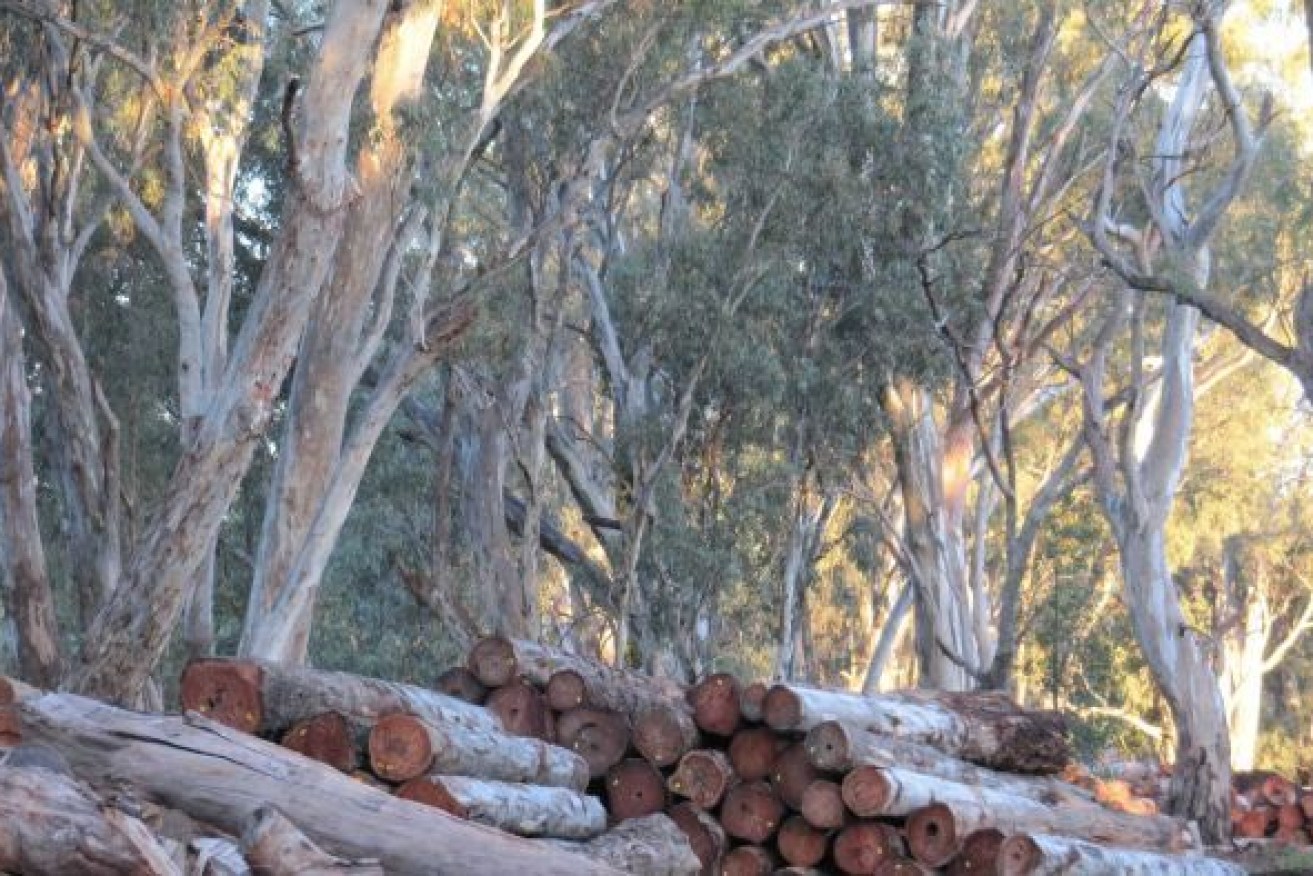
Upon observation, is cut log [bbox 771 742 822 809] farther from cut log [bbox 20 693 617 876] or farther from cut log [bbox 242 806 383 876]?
cut log [bbox 242 806 383 876]

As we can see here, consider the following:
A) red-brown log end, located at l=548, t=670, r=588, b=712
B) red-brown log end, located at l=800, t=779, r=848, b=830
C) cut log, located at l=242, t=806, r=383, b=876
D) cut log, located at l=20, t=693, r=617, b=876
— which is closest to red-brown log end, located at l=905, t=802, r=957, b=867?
red-brown log end, located at l=800, t=779, r=848, b=830

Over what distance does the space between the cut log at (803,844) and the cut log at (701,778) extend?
1.31ft

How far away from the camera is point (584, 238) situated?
19953 millimetres

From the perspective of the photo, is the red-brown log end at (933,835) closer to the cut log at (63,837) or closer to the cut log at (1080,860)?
the cut log at (1080,860)

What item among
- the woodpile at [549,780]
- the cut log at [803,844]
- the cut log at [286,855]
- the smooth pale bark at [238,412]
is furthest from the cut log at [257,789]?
the smooth pale bark at [238,412]

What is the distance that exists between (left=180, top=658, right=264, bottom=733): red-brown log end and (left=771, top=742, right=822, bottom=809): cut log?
9.73ft

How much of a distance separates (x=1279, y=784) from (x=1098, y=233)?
225 inches

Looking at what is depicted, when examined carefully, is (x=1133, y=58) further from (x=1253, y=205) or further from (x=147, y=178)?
(x=147, y=178)

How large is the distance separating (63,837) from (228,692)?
334cm

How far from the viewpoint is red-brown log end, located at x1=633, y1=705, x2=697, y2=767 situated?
10.3 m

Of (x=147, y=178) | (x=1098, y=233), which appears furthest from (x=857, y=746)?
(x=147, y=178)

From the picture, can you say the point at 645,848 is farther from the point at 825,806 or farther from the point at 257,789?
the point at 257,789

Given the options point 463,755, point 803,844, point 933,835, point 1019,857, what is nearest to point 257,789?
point 463,755

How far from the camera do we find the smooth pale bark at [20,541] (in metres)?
13.8
